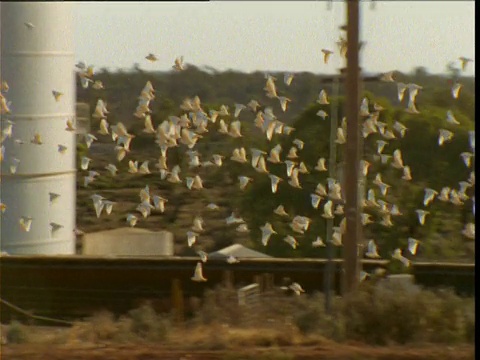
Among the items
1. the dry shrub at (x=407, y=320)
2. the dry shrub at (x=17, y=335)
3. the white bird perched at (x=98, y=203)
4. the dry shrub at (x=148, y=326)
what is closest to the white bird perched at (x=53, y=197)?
the white bird perched at (x=98, y=203)

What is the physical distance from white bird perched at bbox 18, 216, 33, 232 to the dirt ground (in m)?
7.63

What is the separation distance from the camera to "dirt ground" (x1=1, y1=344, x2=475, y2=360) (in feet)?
21.4

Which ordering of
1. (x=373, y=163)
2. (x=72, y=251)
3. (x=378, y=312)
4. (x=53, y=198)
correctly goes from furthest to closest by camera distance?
(x=373, y=163) < (x=72, y=251) < (x=53, y=198) < (x=378, y=312)

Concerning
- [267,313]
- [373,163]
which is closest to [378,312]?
[267,313]

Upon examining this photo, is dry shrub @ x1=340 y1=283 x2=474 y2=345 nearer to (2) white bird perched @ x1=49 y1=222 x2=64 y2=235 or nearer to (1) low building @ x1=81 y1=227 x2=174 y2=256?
(2) white bird perched @ x1=49 y1=222 x2=64 y2=235

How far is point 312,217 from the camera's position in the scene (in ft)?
61.3

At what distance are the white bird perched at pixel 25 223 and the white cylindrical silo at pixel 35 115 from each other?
0.33 feet

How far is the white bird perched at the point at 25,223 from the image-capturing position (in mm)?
14961

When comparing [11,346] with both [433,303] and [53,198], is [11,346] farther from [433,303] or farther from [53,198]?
[53,198]

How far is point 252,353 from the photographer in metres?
6.46

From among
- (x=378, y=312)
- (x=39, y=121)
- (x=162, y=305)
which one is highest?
(x=39, y=121)

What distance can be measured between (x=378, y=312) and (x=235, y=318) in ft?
5.26

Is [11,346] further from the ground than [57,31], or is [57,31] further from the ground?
[57,31]

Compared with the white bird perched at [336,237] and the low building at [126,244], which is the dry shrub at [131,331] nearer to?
the white bird perched at [336,237]
